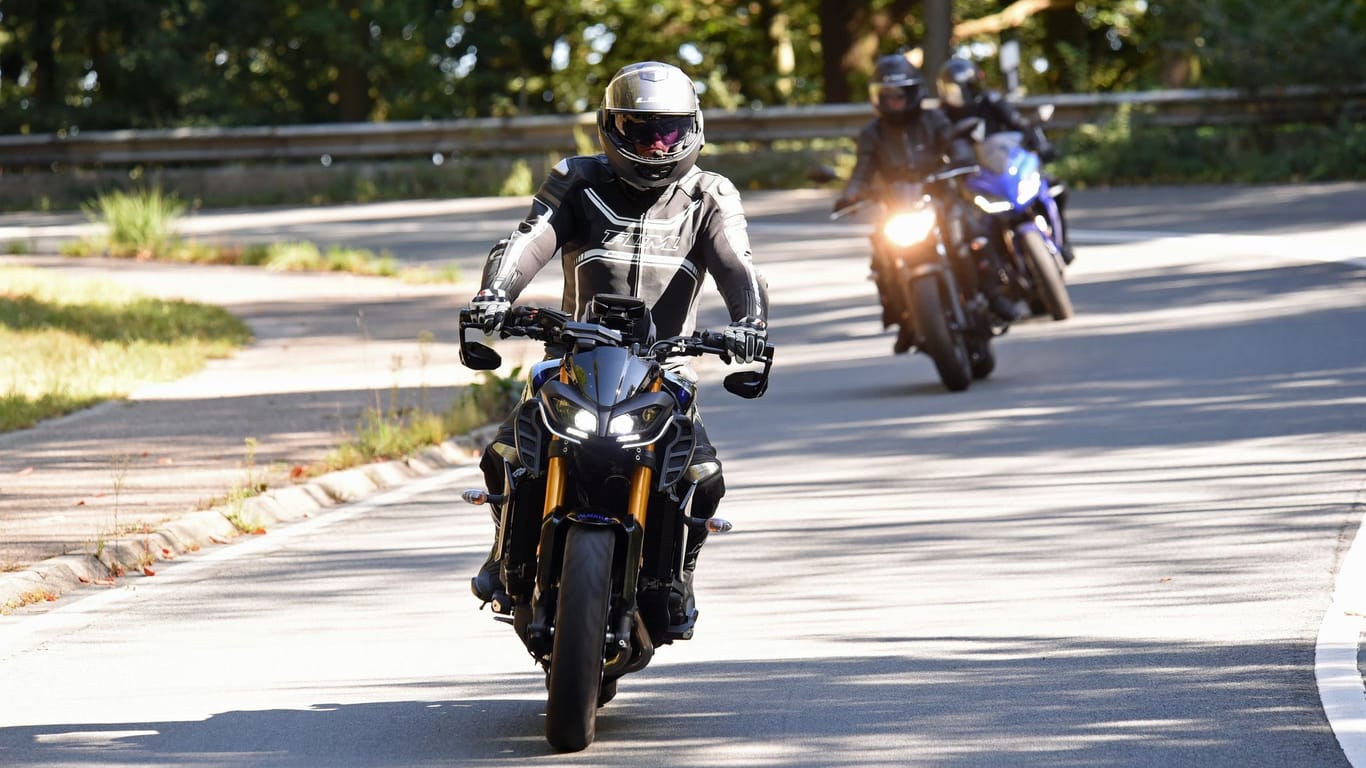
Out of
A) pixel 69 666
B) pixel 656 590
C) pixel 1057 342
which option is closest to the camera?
pixel 656 590

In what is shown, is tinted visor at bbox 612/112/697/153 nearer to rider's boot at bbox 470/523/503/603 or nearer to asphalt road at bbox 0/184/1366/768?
rider's boot at bbox 470/523/503/603

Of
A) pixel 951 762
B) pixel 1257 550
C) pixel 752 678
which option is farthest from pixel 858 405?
pixel 951 762

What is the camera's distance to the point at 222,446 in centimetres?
1235

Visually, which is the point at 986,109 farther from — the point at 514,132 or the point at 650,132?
the point at 514,132

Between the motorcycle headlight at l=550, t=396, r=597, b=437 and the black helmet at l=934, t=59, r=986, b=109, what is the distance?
1072cm

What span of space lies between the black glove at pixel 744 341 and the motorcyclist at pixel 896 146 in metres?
8.14

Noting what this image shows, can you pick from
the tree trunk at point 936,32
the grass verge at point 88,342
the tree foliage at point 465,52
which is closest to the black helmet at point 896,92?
the grass verge at point 88,342

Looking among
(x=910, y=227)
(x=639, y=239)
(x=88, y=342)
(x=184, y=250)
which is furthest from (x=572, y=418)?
(x=184, y=250)

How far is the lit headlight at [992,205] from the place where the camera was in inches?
592

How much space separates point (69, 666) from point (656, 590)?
2.38m

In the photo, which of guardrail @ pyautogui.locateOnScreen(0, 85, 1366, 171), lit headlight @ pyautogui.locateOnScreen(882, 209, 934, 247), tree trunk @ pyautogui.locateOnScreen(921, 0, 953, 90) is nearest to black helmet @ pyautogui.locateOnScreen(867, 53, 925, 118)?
lit headlight @ pyautogui.locateOnScreen(882, 209, 934, 247)

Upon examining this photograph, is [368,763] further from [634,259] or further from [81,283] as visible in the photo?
[81,283]

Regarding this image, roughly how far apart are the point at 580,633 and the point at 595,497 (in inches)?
18.8

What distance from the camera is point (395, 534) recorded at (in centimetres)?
1010
